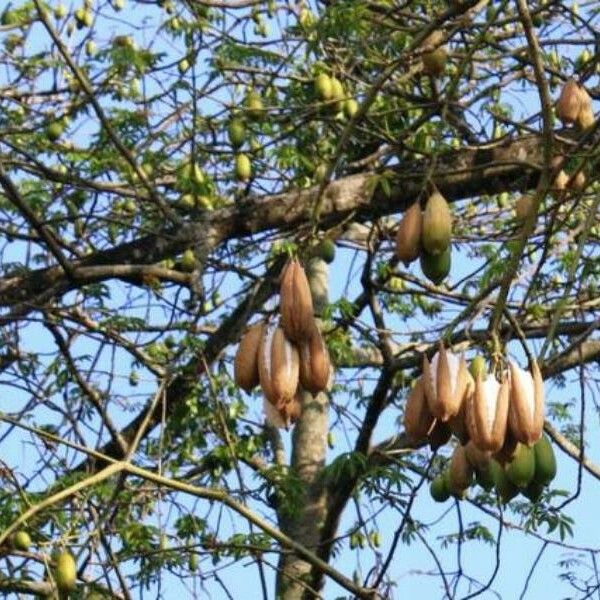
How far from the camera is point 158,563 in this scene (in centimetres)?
479

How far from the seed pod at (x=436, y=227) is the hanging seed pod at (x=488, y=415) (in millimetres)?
310

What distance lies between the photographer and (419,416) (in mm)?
2322

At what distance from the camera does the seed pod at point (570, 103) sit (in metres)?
3.95

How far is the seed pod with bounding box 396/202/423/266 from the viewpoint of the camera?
2.53 m

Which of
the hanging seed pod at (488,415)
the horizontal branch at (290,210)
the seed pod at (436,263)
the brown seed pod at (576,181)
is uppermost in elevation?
the horizontal branch at (290,210)

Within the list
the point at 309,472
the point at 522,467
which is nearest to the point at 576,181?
the point at 522,467

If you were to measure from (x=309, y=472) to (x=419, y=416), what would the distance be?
462 centimetres

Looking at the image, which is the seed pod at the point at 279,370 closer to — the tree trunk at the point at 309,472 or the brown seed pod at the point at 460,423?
the brown seed pod at the point at 460,423

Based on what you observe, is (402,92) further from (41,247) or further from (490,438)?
(490,438)

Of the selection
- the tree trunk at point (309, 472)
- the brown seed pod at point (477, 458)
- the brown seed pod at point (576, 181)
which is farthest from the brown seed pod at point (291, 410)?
the tree trunk at point (309, 472)

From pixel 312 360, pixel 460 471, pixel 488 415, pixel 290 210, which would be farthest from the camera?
pixel 290 210

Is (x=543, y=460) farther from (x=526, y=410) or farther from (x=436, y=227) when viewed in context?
(x=436, y=227)

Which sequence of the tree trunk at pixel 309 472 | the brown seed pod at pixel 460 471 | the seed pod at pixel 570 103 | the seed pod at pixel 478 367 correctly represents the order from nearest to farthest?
1. the seed pod at pixel 478 367
2. the brown seed pod at pixel 460 471
3. the seed pod at pixel 570 103
4. the tree trunk at pixel 309 472

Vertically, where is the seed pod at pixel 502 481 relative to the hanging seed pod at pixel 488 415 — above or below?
above
